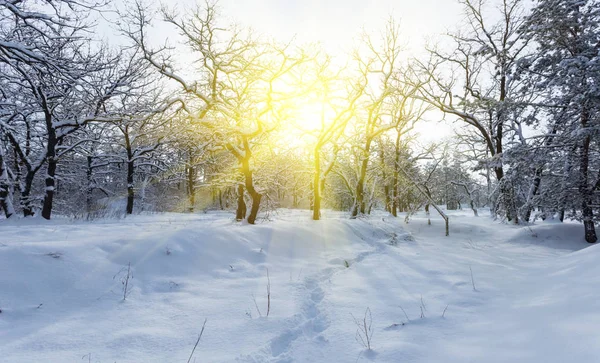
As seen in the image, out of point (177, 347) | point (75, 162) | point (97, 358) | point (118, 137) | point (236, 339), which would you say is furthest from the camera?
point (75, 162)

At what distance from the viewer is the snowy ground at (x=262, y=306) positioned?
9.20 ft

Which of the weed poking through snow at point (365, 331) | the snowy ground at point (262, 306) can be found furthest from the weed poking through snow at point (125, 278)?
the weed poking through snow at point (365, 331)

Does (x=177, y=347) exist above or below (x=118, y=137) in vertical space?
below

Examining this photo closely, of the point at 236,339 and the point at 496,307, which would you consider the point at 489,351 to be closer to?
the point at 496,307

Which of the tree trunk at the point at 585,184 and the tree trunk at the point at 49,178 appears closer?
the tree trunk at the point at 585,184

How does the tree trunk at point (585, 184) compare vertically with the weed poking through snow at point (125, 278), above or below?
above

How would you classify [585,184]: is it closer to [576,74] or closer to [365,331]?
[576,74]

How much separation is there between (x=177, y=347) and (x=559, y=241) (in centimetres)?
1377

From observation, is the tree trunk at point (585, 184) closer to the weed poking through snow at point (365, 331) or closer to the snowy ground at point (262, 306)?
the snowy ground at point (262, 306)

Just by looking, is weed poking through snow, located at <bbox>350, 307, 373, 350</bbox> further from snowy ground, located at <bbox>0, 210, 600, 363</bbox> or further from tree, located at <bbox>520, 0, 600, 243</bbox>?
tree, located at <bbox>520, 0, 600, 243</bbox>

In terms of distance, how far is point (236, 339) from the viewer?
3.22 metres

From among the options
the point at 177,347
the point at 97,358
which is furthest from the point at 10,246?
the point at 177,347

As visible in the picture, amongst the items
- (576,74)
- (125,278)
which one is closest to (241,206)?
(125,278)

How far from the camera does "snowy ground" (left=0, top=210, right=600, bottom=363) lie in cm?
280
